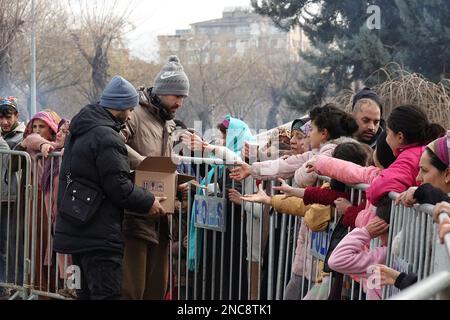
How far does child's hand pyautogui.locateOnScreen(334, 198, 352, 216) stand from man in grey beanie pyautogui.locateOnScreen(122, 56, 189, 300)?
1.45 meters

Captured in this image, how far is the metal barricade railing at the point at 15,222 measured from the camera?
7.90 meters

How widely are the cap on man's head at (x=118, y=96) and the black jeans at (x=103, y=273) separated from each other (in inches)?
36.7

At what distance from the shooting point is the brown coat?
6.11 meters

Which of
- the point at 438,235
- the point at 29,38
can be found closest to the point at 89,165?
the point at 438,235

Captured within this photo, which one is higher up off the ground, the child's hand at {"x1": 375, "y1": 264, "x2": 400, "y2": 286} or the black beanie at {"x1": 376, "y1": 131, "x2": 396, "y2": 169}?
the black beanie at {"x1": 376, "y1": 131, "x2": 396, "y2": 169}

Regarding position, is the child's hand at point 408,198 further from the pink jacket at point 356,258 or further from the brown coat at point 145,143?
the brown coat at point 145,143

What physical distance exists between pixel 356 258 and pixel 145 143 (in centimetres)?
217

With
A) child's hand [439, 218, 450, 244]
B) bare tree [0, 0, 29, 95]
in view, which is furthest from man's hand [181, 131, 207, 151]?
bare tree [0, 0, 29, 95]

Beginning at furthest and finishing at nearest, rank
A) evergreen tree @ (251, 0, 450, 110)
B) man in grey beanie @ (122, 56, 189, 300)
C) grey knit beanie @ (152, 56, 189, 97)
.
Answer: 1. evergreen tree @ (251, 0, 450, 110)
2. grey knit beanie @ (152, 56, 189, 97)
3. man in grey beanie @ (122, 56, 189, 300)

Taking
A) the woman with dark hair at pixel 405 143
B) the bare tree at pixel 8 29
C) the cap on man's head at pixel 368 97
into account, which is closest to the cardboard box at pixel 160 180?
the cap on man's head at pixel 368 97

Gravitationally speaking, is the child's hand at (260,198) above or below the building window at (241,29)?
above

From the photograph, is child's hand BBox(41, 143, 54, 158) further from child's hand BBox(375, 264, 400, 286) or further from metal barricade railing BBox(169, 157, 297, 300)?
child's hand BBox(375, 264, 400, 286)
